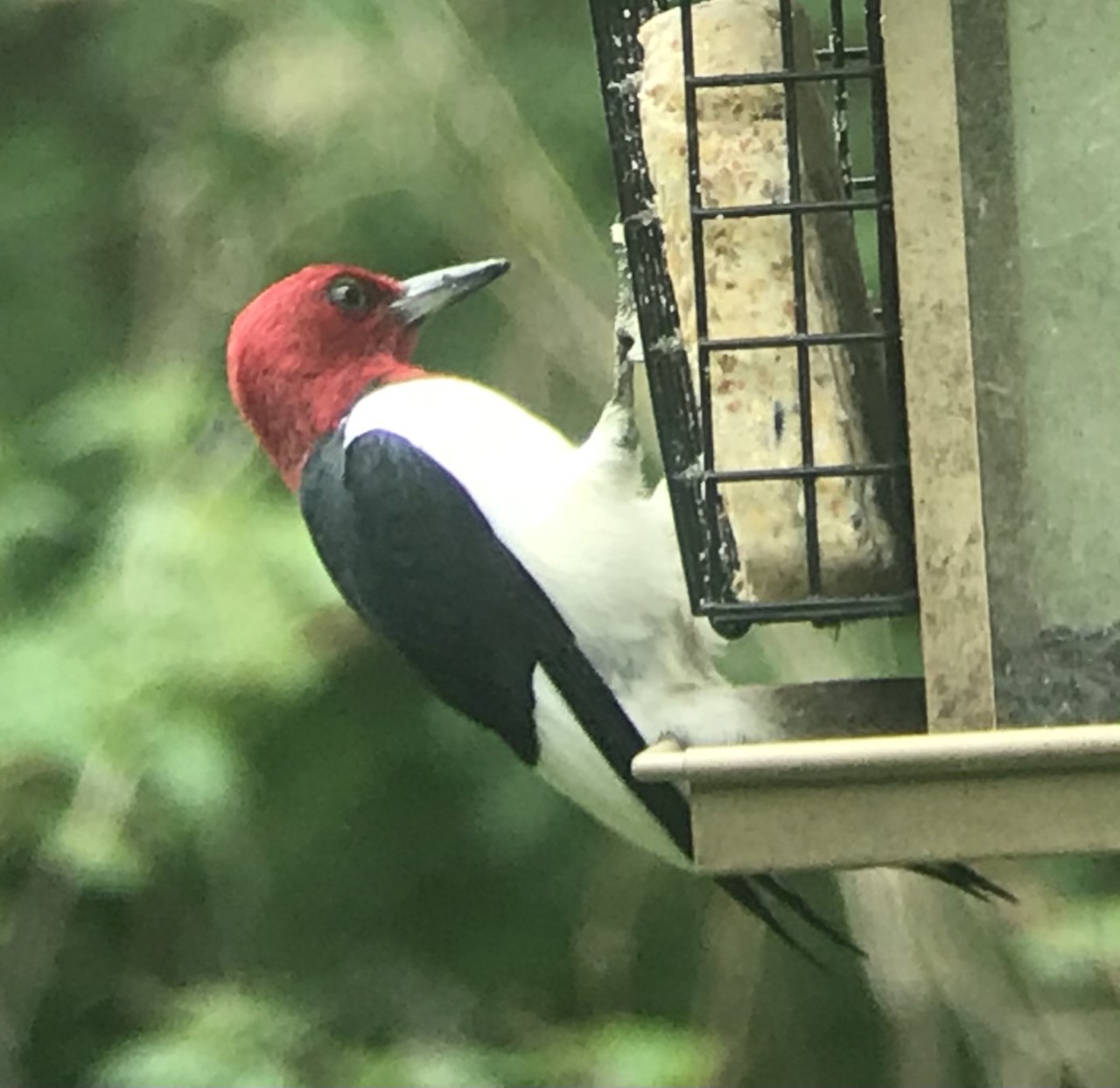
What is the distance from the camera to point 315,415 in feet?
4.83

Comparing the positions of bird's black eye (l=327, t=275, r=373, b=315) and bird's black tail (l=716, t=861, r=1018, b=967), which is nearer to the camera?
bird's black tail (l=716, t=861, r=1018, b=967)

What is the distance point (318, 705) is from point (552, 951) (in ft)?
1.31

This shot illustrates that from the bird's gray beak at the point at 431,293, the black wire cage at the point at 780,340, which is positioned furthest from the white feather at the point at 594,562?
the black wire cage at the point at 780,340

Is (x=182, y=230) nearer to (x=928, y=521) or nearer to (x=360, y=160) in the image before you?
(x=360, y=160)

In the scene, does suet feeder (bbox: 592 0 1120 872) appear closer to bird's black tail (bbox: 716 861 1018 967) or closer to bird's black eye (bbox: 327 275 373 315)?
bird's black tail (bbox: 716 861 1018 967)

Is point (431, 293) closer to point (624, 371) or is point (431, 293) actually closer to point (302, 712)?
point (624, 371)

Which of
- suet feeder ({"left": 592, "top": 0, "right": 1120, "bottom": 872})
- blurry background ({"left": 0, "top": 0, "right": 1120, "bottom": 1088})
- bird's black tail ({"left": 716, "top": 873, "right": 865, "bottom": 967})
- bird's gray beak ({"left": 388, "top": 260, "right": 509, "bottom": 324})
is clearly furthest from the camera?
blurry background ({"left": 0, "top": 0, "right": 1120, "bottom": 1088})

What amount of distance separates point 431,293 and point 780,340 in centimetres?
63

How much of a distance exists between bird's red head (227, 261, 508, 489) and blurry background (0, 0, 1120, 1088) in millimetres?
316

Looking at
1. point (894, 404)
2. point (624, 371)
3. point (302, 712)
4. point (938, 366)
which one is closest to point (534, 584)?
point (624, 371)

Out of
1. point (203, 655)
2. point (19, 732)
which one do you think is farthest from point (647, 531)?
point (19, 732)

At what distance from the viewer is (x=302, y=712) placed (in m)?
2.07


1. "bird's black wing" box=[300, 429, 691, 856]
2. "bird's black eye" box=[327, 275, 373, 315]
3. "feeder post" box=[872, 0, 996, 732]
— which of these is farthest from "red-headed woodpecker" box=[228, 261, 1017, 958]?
"feeder post" box=[872, 0, 996, 732]

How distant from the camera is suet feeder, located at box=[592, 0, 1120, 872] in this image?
0.80 metres
